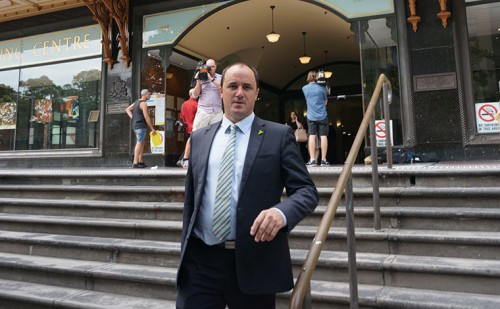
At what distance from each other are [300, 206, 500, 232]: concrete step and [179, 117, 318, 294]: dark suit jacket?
223cm

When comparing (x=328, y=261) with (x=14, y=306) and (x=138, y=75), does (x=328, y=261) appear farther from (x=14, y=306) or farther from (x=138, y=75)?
(x=138, y=75)

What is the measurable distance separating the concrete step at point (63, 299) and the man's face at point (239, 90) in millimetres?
2082

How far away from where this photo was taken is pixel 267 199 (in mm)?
→ 1884

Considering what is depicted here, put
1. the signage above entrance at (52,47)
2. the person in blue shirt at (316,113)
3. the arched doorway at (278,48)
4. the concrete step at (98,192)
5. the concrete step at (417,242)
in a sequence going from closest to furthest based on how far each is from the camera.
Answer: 1. the concrete step at (417,242)
2. the concrete step at (98,192)
3. the person in blue shirt at (316,113)
4. the arched doorway at (278,48)
5. the signage above entrance at (52,47)

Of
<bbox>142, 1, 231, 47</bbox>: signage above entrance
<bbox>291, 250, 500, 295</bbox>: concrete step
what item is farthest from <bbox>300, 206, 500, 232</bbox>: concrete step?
<bbox>142, 1, 231, 47</bbox>: signage above entrance

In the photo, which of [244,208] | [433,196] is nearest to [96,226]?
[244,208]

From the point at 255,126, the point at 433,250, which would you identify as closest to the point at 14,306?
the point at 255,126

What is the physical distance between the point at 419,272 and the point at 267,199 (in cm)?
193

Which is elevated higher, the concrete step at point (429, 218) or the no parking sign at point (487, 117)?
the no parking sign at point (487, 117)

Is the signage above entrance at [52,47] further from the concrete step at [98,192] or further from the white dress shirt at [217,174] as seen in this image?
the white dress shirt at [217,174]

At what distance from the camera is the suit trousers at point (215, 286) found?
6.22 feet

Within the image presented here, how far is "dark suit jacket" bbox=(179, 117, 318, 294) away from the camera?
1811 millimetres

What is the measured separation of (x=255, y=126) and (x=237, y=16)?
8843 mm

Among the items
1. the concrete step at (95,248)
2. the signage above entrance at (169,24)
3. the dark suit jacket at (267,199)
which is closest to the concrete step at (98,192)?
the concrete step at (95,248)
